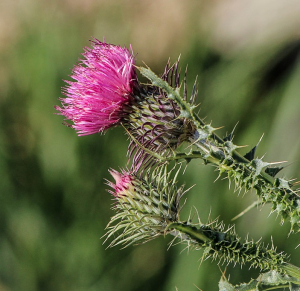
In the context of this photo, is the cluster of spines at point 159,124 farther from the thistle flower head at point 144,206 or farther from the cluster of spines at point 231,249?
the cluster of spines at point 231,249

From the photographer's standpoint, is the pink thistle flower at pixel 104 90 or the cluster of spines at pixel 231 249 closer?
the cluster of spines at pixel 231 249

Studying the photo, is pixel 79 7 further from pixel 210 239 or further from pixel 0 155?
pixel 210 239

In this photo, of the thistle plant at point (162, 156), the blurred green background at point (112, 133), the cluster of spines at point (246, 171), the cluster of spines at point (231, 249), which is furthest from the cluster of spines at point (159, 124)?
the blurred green background at point (112, 133)

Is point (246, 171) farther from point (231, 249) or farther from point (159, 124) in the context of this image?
point (159, 124)

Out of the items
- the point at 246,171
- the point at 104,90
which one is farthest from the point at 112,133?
the point at 246,171

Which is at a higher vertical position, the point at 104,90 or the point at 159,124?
the point at 104,90

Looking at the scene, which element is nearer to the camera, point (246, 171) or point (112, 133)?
point (246, 171)

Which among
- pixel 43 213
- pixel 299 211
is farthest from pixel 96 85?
pixel 43 213
